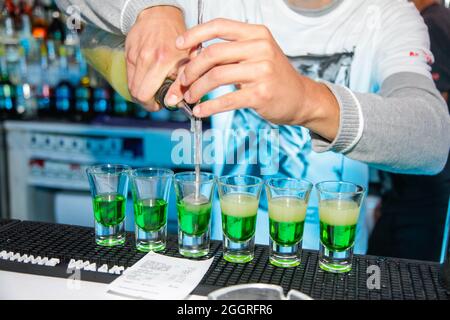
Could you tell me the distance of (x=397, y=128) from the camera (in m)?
1.21

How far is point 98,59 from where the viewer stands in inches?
65.6

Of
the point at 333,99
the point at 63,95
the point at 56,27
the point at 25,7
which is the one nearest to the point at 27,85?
the point at 63,95

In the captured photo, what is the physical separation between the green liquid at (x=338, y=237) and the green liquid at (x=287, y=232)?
2.2 inches

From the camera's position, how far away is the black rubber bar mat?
3.32 ft

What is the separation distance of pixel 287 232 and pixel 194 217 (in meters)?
0.20

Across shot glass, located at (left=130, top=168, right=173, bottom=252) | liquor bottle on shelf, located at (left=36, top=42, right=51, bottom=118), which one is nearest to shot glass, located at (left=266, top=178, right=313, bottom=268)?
shot glass, located at (left=130, top=168, right=173, bottom=252)

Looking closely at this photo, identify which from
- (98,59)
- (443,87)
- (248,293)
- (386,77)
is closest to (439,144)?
(386,77)

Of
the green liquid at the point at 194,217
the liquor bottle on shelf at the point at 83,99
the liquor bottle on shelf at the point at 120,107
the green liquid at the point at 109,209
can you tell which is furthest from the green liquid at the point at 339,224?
the liquor bottle on shelf at the point at 83,99

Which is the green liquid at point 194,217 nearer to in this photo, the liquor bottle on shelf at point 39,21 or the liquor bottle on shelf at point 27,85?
the liquor bottle on shelf at point 27,85

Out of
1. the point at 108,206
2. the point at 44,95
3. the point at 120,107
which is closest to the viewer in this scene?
the point at 108,206

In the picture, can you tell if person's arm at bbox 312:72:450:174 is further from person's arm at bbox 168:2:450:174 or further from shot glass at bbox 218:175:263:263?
shot glass at bbox 218:175:263:263

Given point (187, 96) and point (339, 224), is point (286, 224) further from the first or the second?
point (187, 96)

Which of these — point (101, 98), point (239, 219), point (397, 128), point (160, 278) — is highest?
point (101, 98)
